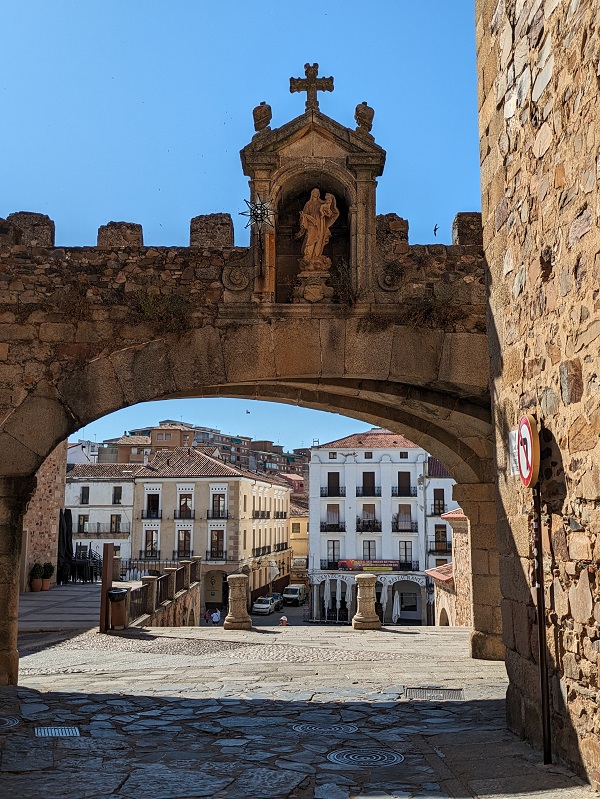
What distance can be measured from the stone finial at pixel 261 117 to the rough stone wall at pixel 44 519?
1319cm

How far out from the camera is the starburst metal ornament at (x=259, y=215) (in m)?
6.75

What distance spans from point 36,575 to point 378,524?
74.6 feet

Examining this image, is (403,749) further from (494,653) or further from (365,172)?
(365,172)

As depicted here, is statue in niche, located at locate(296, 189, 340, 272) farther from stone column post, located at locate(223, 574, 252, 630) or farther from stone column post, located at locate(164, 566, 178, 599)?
stone column post, located at locate(164, 566, 178, 599)

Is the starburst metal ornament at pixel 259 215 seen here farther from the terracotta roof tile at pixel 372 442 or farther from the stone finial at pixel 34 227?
the terracotta roof tile at pixel 372 442

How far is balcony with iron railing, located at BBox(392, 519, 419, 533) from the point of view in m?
38.1

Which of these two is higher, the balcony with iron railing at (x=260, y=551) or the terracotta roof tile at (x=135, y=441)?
the terracotta roof tile at (x=135, y=441)

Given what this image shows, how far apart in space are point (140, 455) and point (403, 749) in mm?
50037

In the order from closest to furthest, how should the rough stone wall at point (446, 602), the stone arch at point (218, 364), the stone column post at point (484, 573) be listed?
the stone arch at point (218, 364) < the stone column post at point (484, 573) < the rough stone wall at point (446, 602)

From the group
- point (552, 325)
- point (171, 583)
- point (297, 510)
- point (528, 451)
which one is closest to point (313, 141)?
point (552, 325)

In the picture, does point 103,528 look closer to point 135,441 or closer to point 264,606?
point 264,606

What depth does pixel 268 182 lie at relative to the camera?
6.84m

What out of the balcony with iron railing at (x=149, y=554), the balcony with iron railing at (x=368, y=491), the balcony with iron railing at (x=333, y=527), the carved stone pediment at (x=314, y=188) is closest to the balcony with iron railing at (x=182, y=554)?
the balcony with iron railing at (x=149, y=554)

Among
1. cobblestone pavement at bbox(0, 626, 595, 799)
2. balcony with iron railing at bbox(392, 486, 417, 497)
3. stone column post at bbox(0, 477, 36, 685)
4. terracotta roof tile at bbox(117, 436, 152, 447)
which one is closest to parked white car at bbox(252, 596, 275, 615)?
balcony with iron railing at bbox(392, 486, 417, 497)
